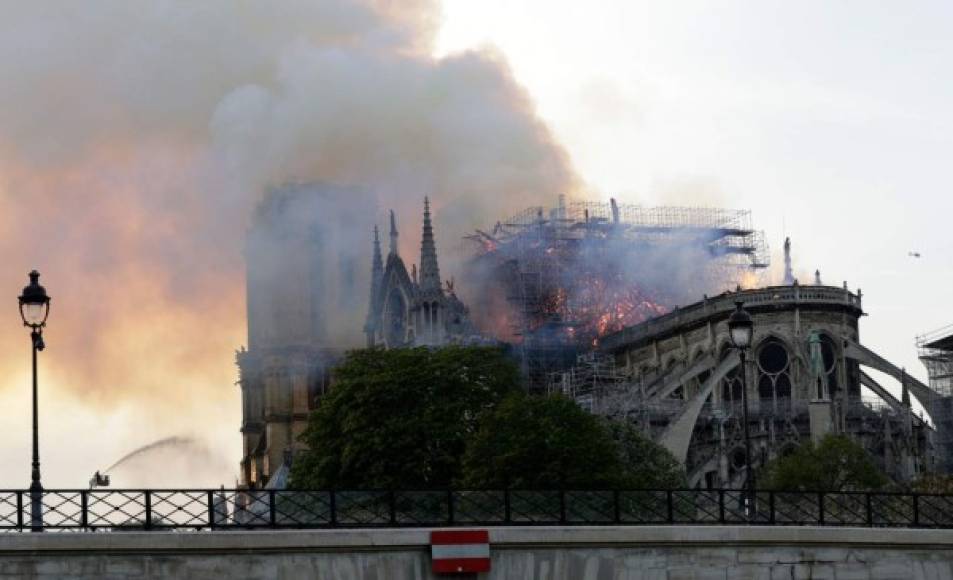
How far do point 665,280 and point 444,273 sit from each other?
48.1 ft

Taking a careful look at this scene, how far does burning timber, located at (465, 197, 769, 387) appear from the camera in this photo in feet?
455

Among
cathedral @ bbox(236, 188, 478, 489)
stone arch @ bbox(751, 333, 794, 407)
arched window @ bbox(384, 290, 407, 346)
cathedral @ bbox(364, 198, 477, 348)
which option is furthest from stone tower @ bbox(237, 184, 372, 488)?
stone arch @ bbox(751, 333, 794, 407)

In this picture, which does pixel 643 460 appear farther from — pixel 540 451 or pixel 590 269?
pixel 590 269

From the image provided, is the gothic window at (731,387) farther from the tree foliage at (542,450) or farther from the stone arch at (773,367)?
the tree foliage at (542,450)

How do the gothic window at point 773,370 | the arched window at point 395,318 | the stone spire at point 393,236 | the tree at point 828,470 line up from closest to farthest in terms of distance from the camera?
the tree at point 828,470 → the gothic window at point 773,370 → the arched window at point 395,318 → the stone spire at point 393,236

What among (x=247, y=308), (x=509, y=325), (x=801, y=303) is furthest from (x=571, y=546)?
(x=247, y=308)

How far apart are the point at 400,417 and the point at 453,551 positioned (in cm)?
4872

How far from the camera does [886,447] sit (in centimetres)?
11331

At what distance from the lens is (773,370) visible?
122625 millimetres

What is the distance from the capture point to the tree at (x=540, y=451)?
267 feet

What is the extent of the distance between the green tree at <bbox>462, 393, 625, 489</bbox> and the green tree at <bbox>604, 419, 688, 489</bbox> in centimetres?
429

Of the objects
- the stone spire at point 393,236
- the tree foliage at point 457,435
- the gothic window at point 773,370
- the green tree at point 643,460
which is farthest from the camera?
the stone spire at point 393,236

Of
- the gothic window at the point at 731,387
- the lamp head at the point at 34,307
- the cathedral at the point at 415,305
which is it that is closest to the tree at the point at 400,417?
the gothic window at the point at 731,387

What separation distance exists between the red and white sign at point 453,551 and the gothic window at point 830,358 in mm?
80035
